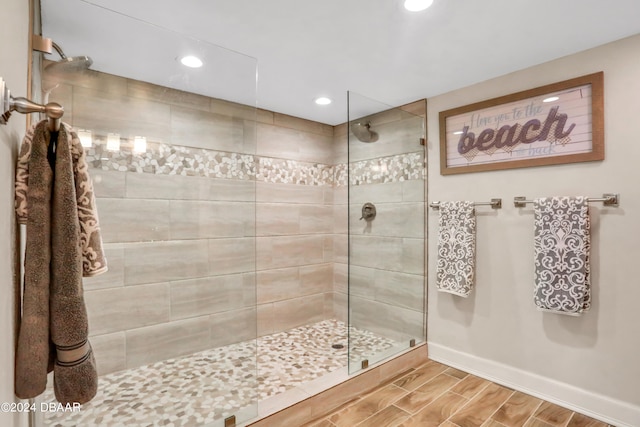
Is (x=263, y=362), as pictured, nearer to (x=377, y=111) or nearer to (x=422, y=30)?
(x=377, y=111)

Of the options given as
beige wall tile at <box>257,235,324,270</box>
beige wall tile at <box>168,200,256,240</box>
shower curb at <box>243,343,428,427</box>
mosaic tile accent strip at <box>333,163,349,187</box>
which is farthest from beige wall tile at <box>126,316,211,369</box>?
mosaic tile accent strip at <box>333,163,349,187</box>

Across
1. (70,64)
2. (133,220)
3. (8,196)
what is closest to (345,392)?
(133,220)

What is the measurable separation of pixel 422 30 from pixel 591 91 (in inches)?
45.5

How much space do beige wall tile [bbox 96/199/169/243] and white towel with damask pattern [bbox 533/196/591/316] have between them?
8.20ft

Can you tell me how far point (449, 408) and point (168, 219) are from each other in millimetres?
2249

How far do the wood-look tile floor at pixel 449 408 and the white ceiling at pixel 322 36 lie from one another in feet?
7.36

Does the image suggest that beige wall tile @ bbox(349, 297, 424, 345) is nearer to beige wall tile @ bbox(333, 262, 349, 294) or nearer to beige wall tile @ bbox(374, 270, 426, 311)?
beige wall tile @ bbox(374, 270, 426, 311)

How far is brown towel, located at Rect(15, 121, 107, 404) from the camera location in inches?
34.8

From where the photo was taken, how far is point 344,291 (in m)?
3.71

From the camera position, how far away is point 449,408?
6.91ft

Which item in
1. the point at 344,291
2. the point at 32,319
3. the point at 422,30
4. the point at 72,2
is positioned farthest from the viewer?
the point at 344,291

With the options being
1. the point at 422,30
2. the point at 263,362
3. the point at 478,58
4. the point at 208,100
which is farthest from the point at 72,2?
the point at 263,362

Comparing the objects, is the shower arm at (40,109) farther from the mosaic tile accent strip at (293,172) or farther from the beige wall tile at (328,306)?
the beige wall tile at (328,306)

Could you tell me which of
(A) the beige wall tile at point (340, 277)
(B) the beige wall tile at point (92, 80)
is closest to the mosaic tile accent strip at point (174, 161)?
(B) the beige wall tile at point (92, 80)
